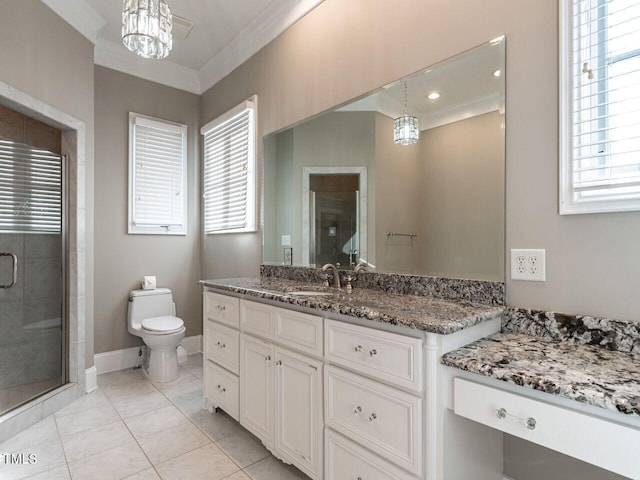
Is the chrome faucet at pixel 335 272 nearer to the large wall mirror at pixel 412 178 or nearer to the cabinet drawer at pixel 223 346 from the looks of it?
the large wall mirror at pixel 412 178

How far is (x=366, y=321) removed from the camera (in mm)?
1357

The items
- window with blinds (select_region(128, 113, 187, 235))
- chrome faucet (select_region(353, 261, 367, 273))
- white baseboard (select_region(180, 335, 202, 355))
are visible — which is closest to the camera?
chrome faucet (select_region(353, 261, 367, 273))

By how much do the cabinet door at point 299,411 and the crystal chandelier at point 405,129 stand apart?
1.21 meters

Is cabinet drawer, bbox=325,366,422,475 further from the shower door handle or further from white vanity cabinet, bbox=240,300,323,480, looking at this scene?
the shower door handle

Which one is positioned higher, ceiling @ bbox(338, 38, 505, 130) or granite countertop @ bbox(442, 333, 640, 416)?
ceiling @ bbox(338, 38, 505, 130)

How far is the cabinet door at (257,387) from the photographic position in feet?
6.05

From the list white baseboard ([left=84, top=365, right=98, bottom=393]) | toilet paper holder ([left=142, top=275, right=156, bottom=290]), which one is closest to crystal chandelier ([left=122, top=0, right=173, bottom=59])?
toilet paper holder ([left=142, top=275, right=156, bottom=290])

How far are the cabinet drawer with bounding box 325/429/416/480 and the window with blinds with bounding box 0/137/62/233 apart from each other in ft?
8.46

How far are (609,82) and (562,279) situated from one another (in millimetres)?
716

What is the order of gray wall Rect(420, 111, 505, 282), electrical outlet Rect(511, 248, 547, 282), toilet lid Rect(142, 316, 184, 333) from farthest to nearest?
toilet lid Rect(142, 316, 184, 333) < gray wall Rect(420, 111, 505, 282) < electrical outlet Rect(511, 248, 547, 282)

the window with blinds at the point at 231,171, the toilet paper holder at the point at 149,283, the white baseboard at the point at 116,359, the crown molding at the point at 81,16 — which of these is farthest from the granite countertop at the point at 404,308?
the crown molding at the point at 81,16

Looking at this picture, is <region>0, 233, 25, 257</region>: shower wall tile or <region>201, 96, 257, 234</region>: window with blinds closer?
<region>0, 233, 25, 257</region>: shower wall tile

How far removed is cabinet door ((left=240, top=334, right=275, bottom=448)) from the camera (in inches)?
72.6

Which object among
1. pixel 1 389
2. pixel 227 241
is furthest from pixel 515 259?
pixel 1 389
